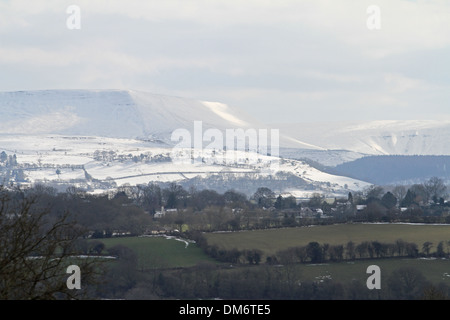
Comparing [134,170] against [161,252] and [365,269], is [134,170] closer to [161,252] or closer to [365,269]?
[161,252]

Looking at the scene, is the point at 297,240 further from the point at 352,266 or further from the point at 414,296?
the point at 414,296

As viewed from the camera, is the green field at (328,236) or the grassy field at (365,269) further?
the green field at (328,236)

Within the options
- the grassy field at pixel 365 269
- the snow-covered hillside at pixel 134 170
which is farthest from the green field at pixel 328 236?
the snow-covered hillside at pixel 134 170

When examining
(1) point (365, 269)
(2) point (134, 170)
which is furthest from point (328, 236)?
(2) point (134, 170)

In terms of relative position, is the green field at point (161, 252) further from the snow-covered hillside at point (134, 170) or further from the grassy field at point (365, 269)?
the snow-covered hillside at point (134, 170)
